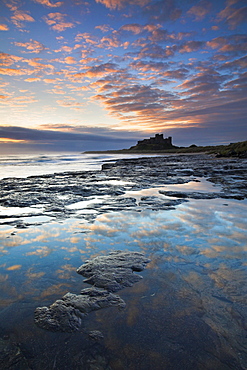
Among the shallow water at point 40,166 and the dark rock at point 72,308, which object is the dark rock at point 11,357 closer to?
the dark rock at point 72,308

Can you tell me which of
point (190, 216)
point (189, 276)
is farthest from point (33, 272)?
point (190, 216)

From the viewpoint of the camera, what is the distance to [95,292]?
2.24 m

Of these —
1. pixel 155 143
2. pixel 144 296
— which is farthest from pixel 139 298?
pixel 155 143

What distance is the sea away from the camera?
A: 1.52 metres

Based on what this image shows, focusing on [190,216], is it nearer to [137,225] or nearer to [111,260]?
[137,225]

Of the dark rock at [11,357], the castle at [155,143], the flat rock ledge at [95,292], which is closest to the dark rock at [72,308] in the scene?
the flat rock ledge at [95,292]

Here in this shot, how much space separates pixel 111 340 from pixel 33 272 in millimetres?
1389

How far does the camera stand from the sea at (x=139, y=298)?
1517 millimetres

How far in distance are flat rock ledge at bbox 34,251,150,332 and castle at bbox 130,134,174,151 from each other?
127443 millimetres

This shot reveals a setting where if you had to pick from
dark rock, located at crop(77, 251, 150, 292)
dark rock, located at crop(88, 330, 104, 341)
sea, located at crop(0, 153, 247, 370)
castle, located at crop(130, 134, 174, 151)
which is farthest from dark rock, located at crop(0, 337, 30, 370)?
castle, located at crop(130, 134, 174, 151)

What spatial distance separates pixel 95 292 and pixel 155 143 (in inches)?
5521

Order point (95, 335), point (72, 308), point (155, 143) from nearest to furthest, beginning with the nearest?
1. point (95, 335)
2. point (72, 308)
3. point (155, 143)

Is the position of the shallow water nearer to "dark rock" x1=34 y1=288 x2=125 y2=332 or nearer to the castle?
"dark rock" x1=34 y1=288 x2=125 y2=332

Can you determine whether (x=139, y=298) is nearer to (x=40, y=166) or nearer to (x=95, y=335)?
(x=95, y=335)
